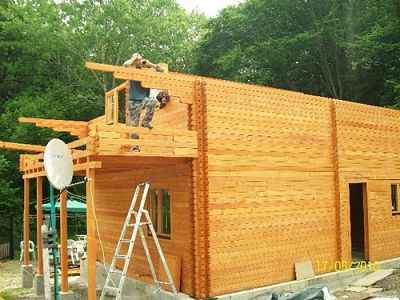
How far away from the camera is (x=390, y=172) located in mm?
14742

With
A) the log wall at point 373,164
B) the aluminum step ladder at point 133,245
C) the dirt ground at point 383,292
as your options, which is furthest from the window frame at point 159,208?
the log wall at point 373,164

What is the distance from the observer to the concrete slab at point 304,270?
11367mm

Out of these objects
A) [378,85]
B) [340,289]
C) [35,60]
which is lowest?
[340,289]

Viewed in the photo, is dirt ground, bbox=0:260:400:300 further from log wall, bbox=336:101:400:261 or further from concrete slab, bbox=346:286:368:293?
log wall, bbox=336:101:400:261

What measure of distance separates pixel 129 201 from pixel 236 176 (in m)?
3.52

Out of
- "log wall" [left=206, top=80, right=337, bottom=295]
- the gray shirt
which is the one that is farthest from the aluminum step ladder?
the gray shirt

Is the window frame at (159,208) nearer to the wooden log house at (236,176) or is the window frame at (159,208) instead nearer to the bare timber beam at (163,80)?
the wooden log house at (236,176)

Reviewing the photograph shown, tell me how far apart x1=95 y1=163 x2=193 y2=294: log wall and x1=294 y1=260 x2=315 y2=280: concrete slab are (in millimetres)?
3048

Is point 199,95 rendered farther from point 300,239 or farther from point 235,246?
point 300,239

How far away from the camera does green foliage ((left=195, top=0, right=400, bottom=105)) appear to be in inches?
1134

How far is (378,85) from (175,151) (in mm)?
24438

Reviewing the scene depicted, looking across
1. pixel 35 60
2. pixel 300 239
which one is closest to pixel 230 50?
pixel 35 60

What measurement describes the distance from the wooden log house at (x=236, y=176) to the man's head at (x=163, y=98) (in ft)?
0.66

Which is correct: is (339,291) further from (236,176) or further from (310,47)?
(310,47)
